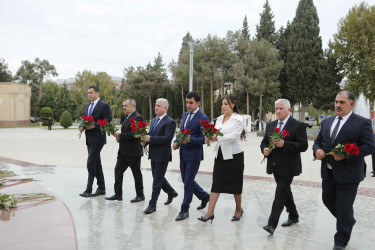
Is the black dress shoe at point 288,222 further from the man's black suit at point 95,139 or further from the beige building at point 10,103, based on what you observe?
the beige building at point 10,103

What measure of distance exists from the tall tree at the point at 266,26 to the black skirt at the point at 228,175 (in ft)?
138

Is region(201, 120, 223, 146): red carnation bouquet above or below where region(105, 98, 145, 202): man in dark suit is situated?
above

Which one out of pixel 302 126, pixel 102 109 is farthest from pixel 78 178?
pixel 302 126

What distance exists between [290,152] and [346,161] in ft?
2.36

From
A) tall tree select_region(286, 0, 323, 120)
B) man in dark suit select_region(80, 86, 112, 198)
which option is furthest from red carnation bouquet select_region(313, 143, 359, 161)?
tall tree select_region(286, 0, 323, 120)

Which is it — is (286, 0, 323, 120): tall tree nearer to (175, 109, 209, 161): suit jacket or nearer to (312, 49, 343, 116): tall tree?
(312, 49, 343, 116): tall tree

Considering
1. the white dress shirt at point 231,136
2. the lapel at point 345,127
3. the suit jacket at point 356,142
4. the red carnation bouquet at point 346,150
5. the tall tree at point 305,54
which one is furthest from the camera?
the tall tree at point 305,54

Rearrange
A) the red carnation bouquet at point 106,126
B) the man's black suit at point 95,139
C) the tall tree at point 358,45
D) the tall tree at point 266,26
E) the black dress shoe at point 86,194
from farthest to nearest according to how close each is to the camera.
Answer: the tall tree at point 266,26
the tall tree at point 358,45
the black dress shoe at point 86,194
the man's black suit at point 95,139
the red carnation bouquet at point 106,126

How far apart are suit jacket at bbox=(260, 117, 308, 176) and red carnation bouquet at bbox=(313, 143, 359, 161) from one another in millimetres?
676

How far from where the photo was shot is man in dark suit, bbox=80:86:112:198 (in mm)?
6281

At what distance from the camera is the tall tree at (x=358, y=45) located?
3244 centimetres

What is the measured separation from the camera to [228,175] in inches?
189

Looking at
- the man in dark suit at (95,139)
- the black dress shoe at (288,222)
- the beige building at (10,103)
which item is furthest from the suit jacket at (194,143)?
the beige building at (10,103)

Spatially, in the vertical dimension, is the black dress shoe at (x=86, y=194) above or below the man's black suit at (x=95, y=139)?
below
